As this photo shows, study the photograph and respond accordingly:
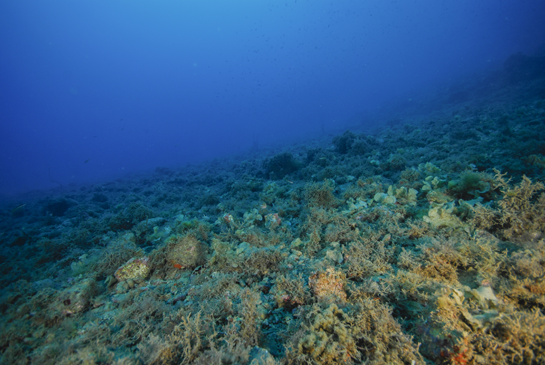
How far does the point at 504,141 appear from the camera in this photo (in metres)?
7.31

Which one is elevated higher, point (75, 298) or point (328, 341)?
point (75, 298)

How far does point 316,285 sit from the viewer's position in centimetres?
286

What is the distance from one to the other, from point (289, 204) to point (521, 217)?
14.4ft

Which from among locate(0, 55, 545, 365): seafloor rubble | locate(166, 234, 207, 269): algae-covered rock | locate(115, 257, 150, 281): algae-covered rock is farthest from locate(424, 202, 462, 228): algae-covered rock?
locate(115, 257, 150, 281): algae-covered rock

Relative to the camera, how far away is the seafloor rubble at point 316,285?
6.88 feet

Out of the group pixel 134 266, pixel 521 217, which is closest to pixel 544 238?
pixel 521 217

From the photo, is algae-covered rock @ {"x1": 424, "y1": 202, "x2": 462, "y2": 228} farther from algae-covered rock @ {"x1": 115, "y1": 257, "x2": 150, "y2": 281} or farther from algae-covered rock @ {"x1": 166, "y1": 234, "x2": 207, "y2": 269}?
algae-covered rock @ {"x1": 115, "y1": 257, "x2": 150, "y2": 281}

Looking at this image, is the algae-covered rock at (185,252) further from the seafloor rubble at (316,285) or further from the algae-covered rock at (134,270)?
the algae-covered rock at (134,270)

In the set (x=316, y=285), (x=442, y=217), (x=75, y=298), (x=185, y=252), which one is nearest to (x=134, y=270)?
(x=75, y=298)

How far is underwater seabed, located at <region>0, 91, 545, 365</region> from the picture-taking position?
2098 millimetres

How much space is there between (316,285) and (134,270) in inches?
135

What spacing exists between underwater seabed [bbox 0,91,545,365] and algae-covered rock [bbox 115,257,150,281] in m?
0.02

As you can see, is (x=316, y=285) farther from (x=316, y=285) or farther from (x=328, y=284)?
(x=328, y=284)

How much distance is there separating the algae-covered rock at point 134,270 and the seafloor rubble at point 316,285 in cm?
2
